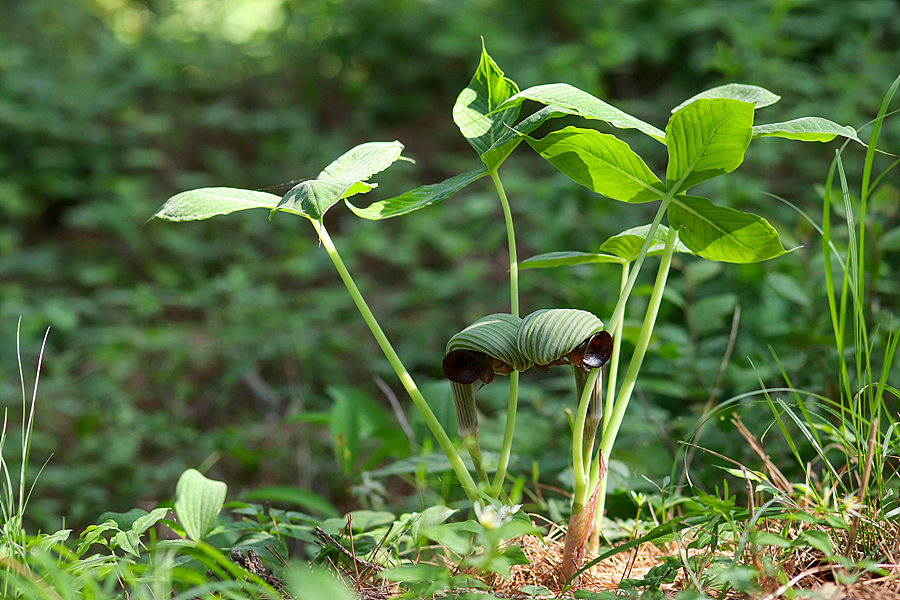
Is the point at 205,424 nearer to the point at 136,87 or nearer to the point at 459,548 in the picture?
the point at 459,548

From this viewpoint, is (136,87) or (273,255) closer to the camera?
(273,255)

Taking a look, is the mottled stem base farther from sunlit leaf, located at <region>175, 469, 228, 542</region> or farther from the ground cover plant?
sunlit leaf, located at <region>175, 469, 228, 542</region>

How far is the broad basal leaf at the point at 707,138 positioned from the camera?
71cm

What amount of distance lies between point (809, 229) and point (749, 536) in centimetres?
117

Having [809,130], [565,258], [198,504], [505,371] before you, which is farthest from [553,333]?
[198,504]

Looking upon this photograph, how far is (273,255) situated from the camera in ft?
12.6

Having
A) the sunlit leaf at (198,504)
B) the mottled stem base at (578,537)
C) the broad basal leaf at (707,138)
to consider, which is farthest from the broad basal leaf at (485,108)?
the sunlit leaf at (198,504)

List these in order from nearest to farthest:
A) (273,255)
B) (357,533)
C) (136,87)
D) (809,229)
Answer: (357,533)
(809,229)
(273,255)
(136,87)

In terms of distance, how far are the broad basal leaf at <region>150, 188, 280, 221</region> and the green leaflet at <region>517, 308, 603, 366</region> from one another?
34 cm

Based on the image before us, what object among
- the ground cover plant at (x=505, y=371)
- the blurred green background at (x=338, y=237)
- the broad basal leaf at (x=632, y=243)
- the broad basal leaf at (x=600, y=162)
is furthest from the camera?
the blurred green background at (x=338, y=237)

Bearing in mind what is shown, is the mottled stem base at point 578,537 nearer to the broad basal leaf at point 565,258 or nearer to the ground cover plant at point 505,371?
the ground cover plant at point 505,371

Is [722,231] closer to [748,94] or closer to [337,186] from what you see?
[748,94]

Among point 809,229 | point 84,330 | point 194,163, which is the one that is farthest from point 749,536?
point 194,163

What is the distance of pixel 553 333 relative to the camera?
689 millimetres
